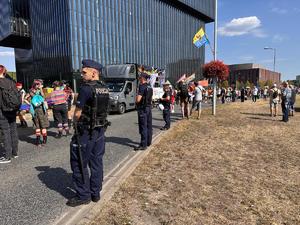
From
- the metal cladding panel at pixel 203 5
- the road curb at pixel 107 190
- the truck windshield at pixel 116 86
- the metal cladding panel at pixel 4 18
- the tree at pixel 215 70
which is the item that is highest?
the metal cladding panel at pixel 203 5

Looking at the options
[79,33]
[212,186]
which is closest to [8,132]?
[212,186]

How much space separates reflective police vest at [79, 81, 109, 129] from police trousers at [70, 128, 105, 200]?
0.13 meters

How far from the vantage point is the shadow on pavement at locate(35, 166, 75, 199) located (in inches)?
185

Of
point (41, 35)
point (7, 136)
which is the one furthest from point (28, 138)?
point (41, 35)

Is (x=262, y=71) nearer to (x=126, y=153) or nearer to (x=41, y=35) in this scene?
(x=41, y=35)

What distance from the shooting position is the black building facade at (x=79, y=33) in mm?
42906

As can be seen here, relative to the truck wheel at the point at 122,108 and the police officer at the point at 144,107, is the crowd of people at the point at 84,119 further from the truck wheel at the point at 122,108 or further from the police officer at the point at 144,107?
the truck wheel at the point at 122,108

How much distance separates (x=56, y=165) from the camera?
6.25m

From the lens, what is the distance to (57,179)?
5297 mm

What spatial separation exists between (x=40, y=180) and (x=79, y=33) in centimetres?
4105

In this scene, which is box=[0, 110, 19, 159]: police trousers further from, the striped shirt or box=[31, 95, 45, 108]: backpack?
the striped shirt

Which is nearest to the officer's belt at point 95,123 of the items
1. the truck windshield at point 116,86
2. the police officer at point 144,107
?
the police officer at point 144,107

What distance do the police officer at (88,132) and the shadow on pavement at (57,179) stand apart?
0.50m

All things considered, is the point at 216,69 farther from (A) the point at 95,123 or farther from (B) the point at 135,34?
(B) the point at 135,34
